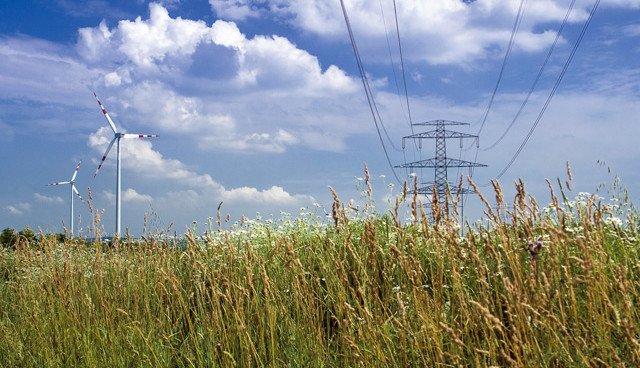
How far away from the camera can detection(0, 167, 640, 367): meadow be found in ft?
8.87

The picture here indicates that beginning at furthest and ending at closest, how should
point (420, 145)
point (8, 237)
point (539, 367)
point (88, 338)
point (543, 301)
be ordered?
point (420, 145), point (8, 237), point (88, 338), point (539, 367), point (543, 301)

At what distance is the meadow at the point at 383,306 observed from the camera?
2703mm

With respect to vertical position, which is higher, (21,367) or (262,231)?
(262,231)

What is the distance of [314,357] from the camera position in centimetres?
350

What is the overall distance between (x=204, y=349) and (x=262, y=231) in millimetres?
3978

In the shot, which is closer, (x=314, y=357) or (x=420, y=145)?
(x=314, y=357)

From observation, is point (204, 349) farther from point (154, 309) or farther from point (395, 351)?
point (395, 351)

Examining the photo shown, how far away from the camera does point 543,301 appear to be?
7.58 ft

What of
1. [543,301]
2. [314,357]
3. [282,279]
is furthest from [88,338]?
[543,301]

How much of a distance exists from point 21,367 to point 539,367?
464cm

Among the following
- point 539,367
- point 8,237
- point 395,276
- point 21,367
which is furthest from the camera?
point 8,237

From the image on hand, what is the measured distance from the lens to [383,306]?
3.40 metres

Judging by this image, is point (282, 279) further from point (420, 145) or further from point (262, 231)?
point (420, 145)

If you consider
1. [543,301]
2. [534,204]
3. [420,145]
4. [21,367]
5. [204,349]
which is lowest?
[21,367]
